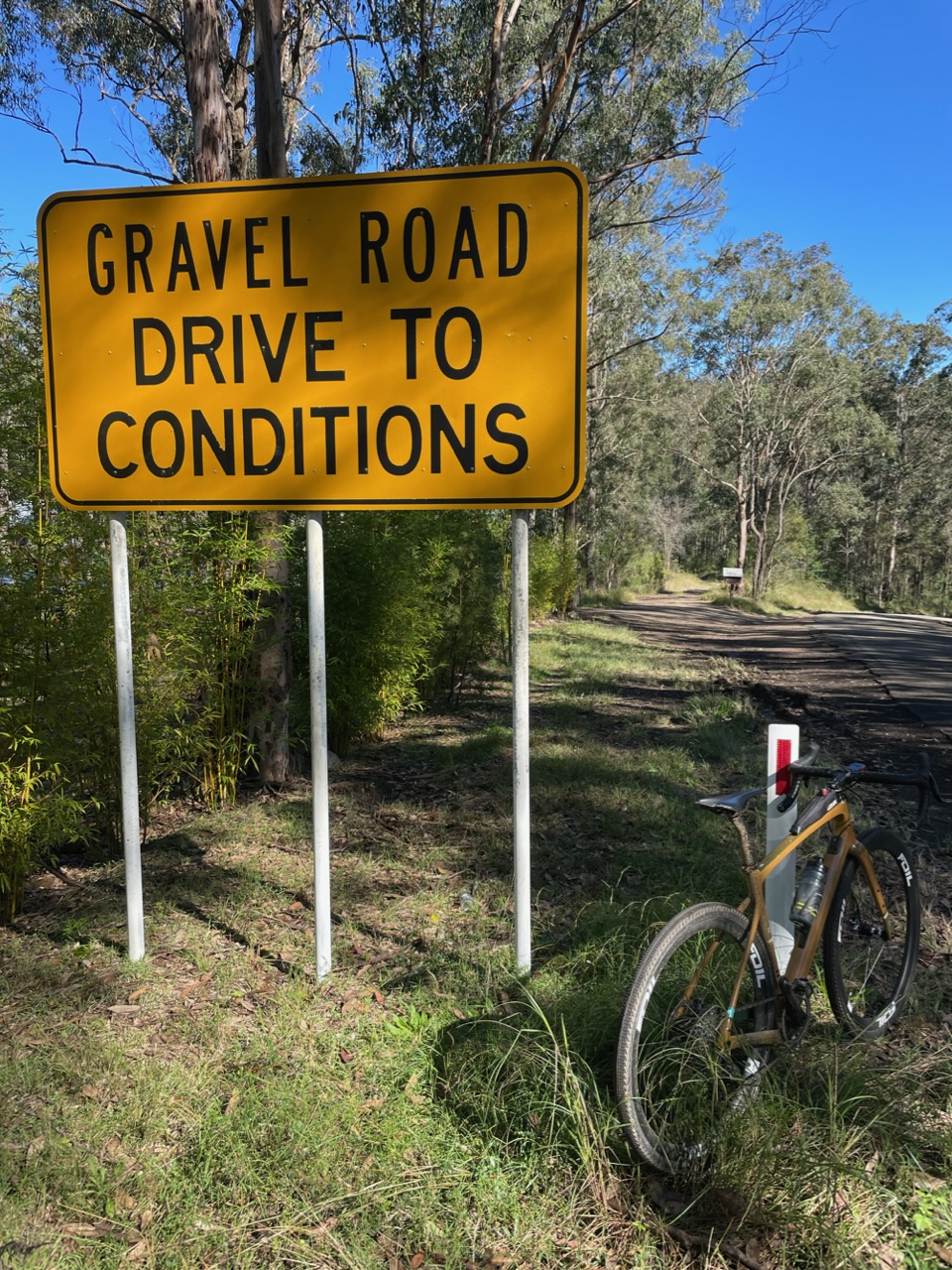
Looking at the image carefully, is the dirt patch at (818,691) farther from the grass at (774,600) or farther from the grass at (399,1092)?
the grass at (774,600)

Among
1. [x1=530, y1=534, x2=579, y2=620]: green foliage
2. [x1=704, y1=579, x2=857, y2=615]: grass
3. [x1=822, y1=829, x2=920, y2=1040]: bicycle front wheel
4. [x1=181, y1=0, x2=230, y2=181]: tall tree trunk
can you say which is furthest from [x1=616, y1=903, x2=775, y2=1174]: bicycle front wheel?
[x1=704, y1=579, x2=857, y2=615]: grass

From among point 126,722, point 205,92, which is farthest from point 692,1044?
point 205,92

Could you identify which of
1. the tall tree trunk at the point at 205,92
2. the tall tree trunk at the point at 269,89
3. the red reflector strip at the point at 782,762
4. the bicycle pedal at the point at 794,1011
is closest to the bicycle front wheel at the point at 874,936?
the bicycle pedal at the point at 794,1011

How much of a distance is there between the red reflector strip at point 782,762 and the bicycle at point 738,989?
3 cm

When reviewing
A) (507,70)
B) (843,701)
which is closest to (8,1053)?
(843,701)

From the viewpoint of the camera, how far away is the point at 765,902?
7.63 ft

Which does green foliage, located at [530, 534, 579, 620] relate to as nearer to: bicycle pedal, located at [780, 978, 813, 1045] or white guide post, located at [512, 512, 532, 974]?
white guide post, located at [512, 512, 532, 974]

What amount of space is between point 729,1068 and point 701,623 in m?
20.3

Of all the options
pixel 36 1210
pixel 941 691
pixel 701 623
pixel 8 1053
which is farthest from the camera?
pixel 701 623

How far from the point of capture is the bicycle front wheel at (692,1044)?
2.02 metres

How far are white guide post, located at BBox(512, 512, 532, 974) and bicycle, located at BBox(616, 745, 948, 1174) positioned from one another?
59cm

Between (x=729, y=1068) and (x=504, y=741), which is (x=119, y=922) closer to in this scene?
(x=729, y=1068)

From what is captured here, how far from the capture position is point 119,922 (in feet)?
12.0

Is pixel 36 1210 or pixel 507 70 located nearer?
pixel 36 1210
